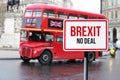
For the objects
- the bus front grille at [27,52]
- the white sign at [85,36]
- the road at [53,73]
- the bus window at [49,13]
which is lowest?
the road at [53,73]

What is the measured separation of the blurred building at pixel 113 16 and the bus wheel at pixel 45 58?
87194mm

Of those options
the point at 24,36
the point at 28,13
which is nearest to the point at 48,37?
the point at 24,36

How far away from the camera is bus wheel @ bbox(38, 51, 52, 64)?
2673 centimetres

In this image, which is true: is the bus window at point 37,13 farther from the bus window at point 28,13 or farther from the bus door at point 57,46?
the bus door at point 57,46

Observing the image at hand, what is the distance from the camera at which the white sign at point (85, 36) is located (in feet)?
16.3

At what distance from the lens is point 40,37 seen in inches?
1078

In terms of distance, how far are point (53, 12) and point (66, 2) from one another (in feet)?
365

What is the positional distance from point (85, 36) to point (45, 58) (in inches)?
866

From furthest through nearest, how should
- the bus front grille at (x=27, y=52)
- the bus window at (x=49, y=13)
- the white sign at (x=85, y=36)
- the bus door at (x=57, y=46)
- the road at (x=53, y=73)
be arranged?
the bus door at (x=57, y=46)
the bus window at (x=49, y=13)
the bus front grille at (x=27, y=52)
the road at (x=53, y=73)
the white sign at (x=85, y=36)

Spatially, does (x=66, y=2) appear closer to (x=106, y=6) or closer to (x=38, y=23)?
(x=106, y=6)

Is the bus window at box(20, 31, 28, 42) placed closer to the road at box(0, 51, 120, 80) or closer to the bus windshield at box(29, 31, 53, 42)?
the bus windshield at box(29, 31, 53, 42)

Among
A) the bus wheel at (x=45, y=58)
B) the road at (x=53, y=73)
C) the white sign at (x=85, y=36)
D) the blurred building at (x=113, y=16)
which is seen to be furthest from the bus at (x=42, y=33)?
the blurred building at (x=113, y=16)

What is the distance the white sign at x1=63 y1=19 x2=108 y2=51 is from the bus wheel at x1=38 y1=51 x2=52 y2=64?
21695mm

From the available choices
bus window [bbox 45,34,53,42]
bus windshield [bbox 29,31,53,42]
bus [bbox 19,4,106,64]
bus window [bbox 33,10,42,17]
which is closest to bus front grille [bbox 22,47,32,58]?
bus [bbox 19,4,106,64]
